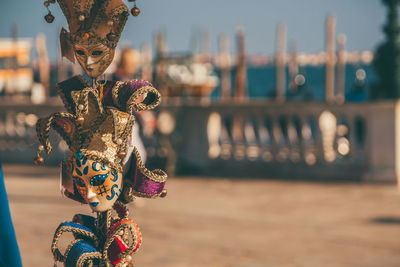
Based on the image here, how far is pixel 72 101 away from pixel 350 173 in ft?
29.6

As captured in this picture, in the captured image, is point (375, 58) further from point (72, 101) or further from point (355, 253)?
point (72, 101)

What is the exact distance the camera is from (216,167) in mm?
12523

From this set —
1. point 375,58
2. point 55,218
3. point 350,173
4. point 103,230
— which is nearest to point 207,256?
point 55,218

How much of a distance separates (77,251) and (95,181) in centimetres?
32

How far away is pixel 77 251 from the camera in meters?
2.88

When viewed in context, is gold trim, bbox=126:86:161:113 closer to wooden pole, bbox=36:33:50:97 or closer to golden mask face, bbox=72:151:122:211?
golden mask face, bbox=72:151:122:211

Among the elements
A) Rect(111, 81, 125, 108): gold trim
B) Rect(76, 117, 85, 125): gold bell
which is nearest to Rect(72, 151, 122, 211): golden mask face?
Rect(76, 117, 85, 125): gold bell

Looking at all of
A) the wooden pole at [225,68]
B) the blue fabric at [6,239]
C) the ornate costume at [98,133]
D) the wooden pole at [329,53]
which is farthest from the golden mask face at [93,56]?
the wooden pole at [225,68]

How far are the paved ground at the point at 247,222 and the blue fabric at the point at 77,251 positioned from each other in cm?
334

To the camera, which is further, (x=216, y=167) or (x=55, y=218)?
(x=216, y=167)

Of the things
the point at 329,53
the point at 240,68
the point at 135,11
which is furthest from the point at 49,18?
the point at 240,68

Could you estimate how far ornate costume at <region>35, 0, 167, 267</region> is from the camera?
9.35ft

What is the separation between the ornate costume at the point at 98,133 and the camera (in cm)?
285

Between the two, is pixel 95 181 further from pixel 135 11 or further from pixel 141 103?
pixel 135 11
